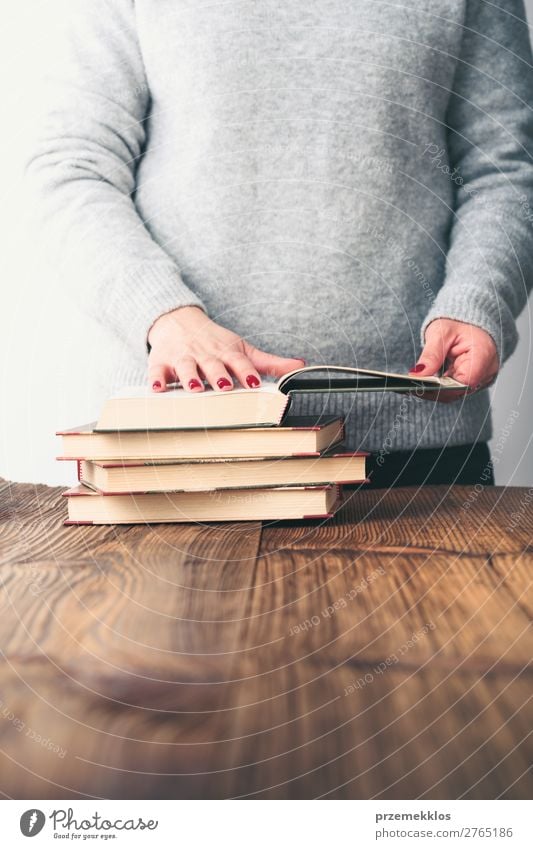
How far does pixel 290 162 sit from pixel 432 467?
39 cm

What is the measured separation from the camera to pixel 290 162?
2.86ft

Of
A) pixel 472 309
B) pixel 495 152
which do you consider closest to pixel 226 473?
pixel 472 309

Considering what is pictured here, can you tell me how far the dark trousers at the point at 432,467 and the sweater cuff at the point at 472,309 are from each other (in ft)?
0.46

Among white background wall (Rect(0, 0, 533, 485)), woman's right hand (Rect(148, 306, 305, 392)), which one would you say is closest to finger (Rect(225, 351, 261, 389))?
woman's right hand (Rect(148, 306, 305, 392))

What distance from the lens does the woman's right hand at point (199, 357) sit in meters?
0.64

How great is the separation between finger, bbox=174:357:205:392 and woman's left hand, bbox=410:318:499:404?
22cm

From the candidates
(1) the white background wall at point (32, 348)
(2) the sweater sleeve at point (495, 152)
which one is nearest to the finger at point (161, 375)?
(2) the sweater sleeve at point (495, 152)

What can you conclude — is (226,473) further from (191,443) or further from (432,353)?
(432,353)

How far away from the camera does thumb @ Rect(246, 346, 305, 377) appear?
697 millimetres

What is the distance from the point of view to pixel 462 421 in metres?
0.93

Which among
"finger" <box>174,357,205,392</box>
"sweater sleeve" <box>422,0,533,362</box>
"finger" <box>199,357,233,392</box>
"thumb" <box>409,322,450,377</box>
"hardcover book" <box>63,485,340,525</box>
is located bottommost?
"hardcover book" <box>63,485,340,525</box>

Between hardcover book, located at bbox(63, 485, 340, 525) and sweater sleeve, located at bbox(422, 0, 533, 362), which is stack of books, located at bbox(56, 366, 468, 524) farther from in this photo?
sweater sleeve, located at bbox(422, 0, 533, 362)
